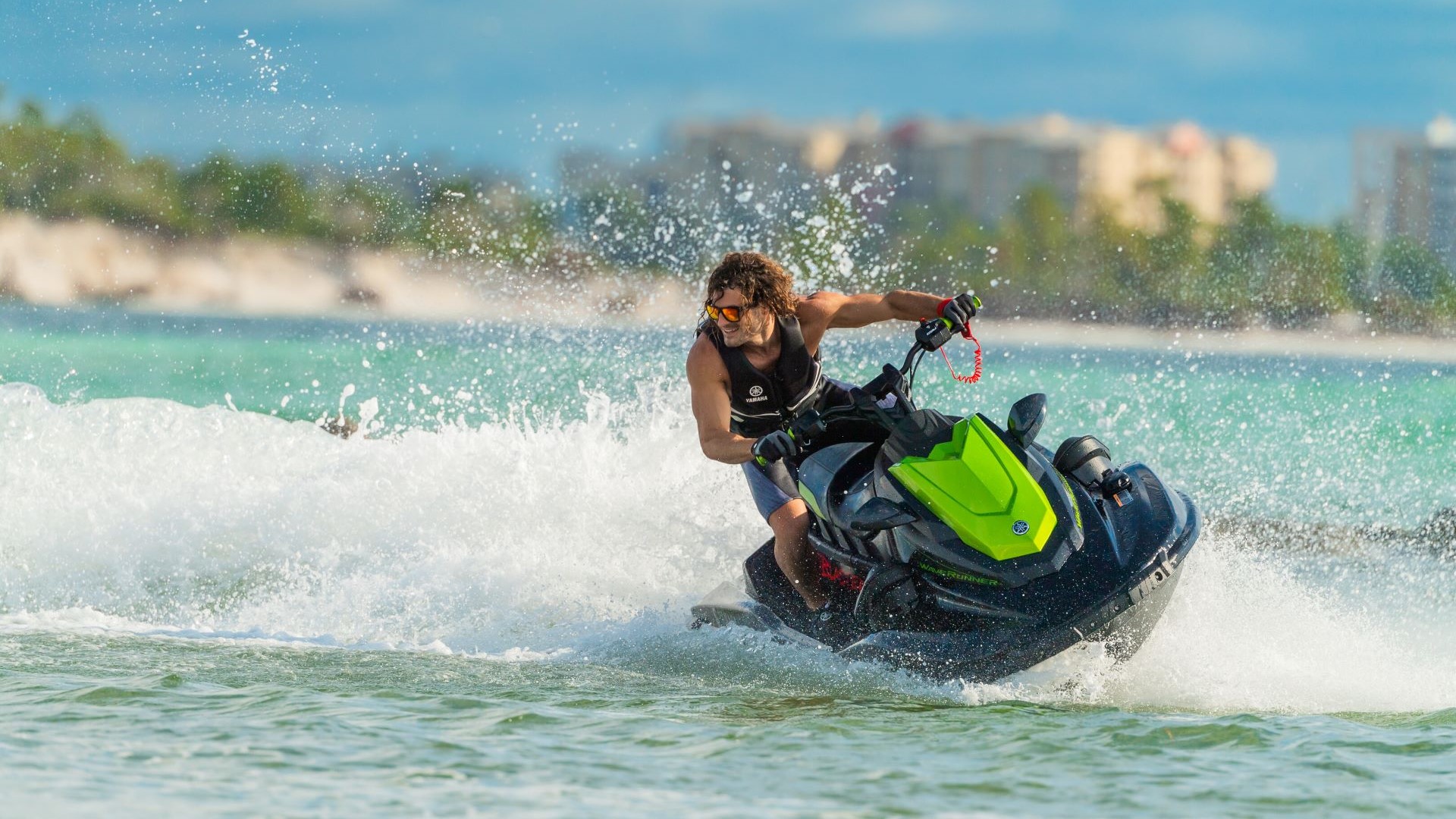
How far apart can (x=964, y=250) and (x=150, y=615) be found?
69.7 meters

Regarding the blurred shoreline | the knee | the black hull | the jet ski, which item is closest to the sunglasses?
the jet ski

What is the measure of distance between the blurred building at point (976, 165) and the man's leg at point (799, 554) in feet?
202

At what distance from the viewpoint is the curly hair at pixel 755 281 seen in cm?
517

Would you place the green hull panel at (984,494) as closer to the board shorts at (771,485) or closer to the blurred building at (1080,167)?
the board shorts at (771,485)

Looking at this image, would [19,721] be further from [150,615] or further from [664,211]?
[664,211]

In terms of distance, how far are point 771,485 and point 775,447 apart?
0.86 meters

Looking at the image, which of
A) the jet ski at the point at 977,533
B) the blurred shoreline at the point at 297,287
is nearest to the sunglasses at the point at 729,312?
the jet ski at the point at 977,533

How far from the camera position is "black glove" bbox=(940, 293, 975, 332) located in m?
5.16

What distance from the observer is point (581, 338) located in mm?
17406

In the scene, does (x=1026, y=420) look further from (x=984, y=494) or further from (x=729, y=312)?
(x=729, y=312)

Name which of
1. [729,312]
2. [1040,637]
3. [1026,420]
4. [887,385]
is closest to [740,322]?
[729,312]

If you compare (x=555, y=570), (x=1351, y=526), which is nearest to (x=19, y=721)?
(x=555, y=570)

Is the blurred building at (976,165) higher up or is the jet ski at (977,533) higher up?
the blurred building at (976,165)

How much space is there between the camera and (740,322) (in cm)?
518
